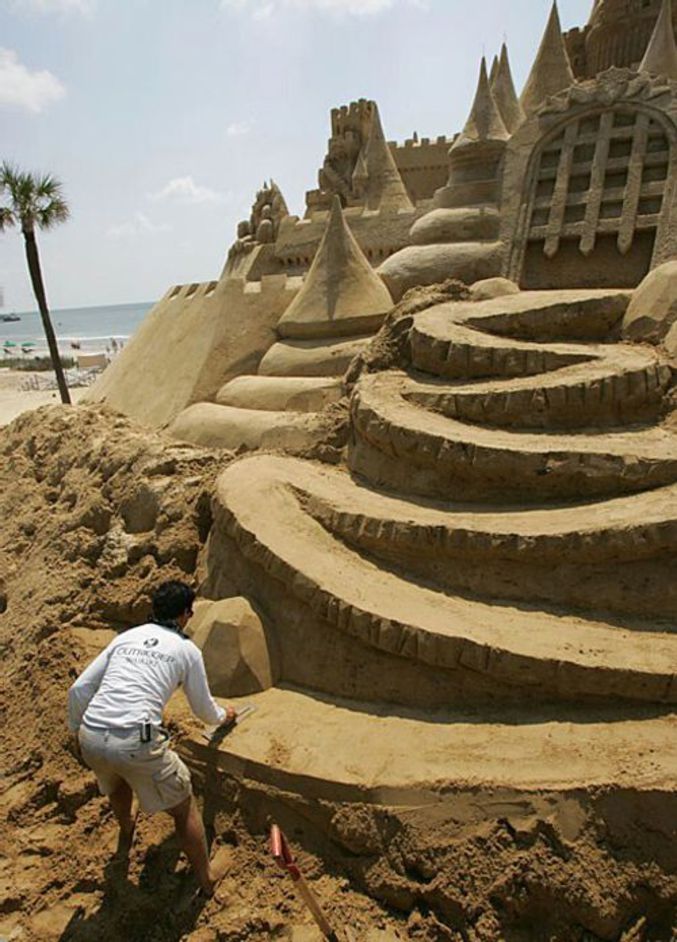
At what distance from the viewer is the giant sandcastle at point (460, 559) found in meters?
2.98

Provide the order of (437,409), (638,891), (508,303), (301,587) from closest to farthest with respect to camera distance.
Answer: (638,891) → (301,587) → (437,409) → (508,303)

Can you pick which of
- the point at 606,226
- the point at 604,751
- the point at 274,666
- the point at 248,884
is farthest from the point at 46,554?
the point at 606,226

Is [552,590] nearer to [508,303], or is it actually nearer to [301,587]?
[301,587]

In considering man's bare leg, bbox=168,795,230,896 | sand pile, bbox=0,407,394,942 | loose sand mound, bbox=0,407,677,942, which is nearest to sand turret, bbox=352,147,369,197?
sand pile, bbox=0,407,394,942

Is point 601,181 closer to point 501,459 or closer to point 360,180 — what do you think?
point 501,459

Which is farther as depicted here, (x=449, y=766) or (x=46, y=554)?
(x=46, y=554)

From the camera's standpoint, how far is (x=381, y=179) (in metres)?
11.8

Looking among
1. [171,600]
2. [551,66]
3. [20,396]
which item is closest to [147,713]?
[171,600]

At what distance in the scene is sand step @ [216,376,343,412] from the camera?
596cm

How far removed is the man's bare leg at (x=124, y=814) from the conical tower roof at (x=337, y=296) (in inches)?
186

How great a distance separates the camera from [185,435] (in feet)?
20.9

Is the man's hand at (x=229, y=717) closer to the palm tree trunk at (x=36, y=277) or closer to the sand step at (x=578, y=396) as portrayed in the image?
the sand step at (x=578, y=396)

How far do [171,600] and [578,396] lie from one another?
2.58 m

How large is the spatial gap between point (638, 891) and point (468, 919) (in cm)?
68
